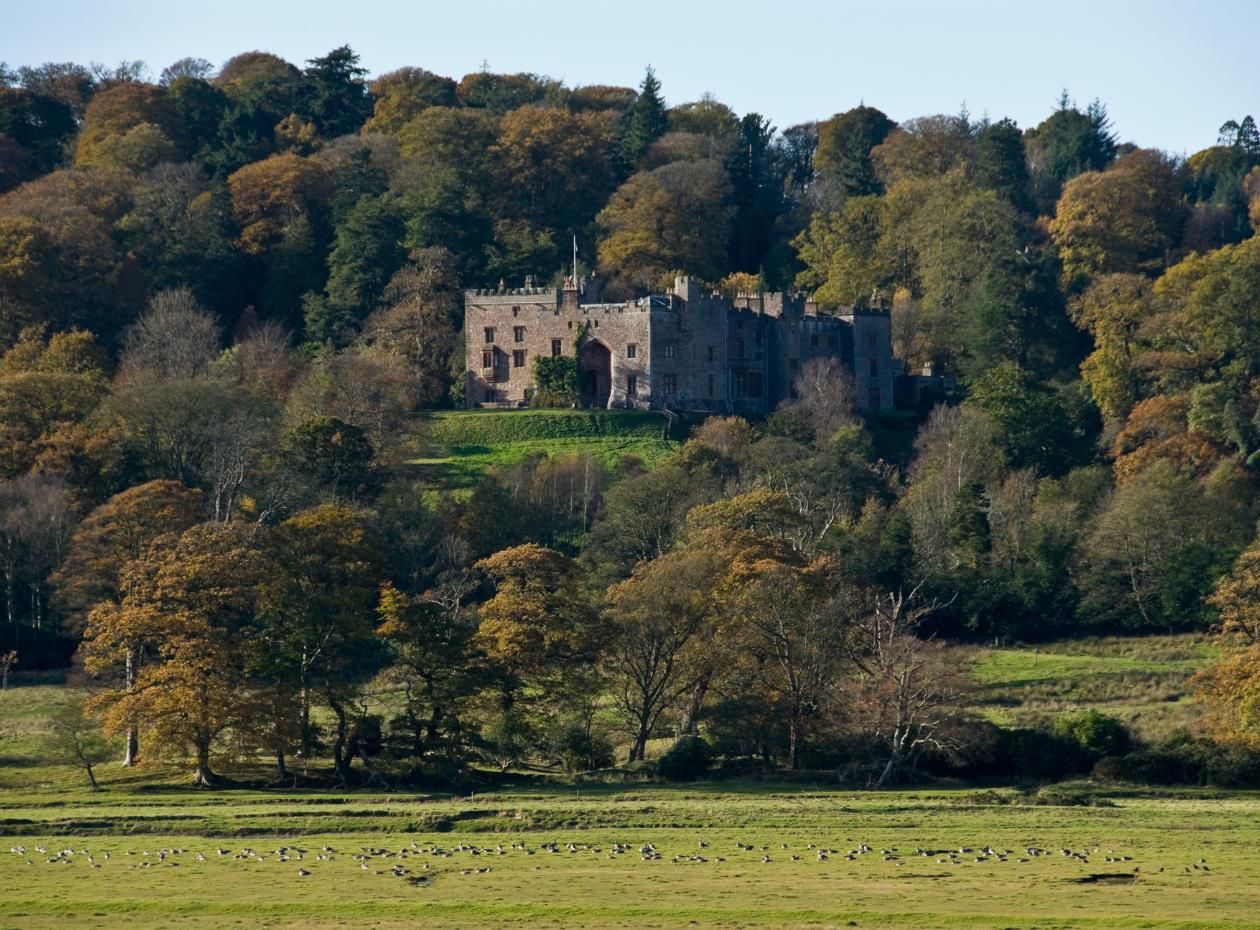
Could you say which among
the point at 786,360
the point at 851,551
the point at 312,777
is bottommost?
the point at 312,777

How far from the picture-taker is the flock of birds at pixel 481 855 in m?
50.2

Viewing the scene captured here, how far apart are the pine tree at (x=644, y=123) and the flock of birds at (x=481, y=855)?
88756mm

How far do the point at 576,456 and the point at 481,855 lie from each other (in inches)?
1859

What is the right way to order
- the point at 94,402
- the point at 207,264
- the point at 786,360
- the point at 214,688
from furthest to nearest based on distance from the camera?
the point at 207,264 → the point at 786,360 → the point at 94,402 → the point at 214,688

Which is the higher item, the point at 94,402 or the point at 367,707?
the point at 94,402

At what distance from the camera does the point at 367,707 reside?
7225 centimetres

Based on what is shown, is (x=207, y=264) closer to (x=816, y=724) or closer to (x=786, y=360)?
(x=786, y=360)

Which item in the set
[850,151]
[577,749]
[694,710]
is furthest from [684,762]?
[850,151]

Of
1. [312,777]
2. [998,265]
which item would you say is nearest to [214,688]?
[312,777]

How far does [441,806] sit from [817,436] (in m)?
44.2

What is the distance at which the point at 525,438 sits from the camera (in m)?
102

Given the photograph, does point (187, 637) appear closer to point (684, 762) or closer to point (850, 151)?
point (684, 762)

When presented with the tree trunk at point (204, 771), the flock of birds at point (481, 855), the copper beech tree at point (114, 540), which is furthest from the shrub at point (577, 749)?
the flock of birds at point (481, 855)

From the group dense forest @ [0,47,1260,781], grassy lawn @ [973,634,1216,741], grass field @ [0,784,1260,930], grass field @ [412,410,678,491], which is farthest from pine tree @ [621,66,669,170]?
grass field @ [0,784,1260,930]
